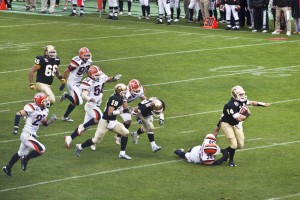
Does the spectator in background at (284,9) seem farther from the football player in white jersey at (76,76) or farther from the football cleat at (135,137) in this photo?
the football cleat at (135,137)

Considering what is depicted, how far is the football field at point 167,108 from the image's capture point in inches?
730

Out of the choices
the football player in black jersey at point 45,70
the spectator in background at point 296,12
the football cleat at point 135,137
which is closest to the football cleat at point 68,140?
the football cleat at point 135,137

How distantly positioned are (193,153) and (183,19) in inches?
901

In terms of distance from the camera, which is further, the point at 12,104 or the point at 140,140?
the point at 12,104

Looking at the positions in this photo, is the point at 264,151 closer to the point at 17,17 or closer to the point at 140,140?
the point at 140,140

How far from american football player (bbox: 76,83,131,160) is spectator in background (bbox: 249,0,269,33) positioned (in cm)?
1684

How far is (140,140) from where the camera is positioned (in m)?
22.3

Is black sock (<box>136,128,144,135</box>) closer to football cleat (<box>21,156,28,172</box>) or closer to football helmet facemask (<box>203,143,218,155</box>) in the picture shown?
football helmet facemask (<box>203,143,218,155</box>)

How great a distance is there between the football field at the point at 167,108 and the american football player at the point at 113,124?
287mm

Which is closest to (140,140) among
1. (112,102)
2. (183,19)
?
(112,102)

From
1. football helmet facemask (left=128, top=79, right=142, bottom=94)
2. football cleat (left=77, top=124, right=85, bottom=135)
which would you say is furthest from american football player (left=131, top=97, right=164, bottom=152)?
football cleat (left=77, top=124, right=85, bottom=135)

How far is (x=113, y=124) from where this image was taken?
20562mm

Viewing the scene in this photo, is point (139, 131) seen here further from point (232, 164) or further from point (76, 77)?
point (76, 77)

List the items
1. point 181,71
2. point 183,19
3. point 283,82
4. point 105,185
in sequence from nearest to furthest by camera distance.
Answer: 1. point 105,185
2. point 283,82
3. point 181,71
4. point 183,19
